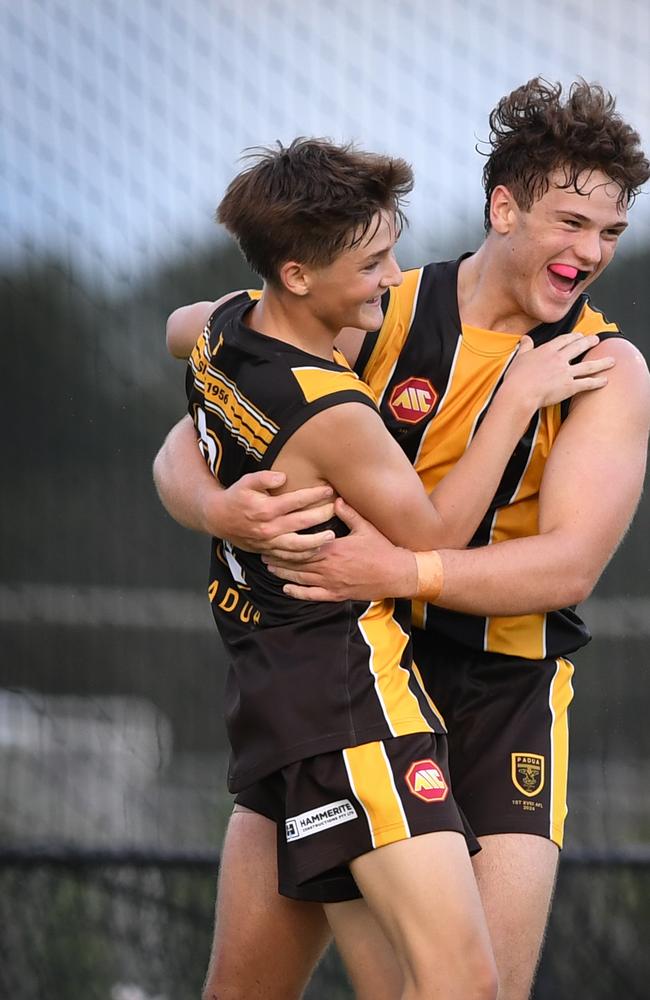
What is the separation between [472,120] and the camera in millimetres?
4305

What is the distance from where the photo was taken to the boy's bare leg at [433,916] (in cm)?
195

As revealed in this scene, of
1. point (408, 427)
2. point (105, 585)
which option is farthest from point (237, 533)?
point (105, 585)

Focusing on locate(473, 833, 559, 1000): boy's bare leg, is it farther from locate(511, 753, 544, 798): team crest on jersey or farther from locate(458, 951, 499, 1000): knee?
locate(458, 951, 499, 1000): knee

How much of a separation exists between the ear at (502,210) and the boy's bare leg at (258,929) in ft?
3.71

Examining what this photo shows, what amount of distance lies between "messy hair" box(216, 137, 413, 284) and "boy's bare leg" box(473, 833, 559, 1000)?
3.30 ft

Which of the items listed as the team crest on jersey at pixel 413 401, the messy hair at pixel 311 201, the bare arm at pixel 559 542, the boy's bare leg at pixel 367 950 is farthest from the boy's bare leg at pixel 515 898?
the messy hair at pixel 311 201

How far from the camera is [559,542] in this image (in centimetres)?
225

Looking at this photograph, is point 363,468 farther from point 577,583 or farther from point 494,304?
point 494,304

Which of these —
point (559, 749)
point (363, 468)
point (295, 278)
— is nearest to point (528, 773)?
point (559, 749)

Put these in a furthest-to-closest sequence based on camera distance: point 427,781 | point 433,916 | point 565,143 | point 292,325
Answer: point 565,143 < point 292,325 < point 427,781 < point 433,916

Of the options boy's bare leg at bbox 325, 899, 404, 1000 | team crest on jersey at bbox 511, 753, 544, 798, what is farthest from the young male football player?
boy's bare leg at bbox 325, 899, 404, 1000

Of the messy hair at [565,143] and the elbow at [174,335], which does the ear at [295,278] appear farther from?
Answer: the elbow at [174,335]

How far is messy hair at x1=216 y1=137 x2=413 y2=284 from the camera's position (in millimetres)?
2111

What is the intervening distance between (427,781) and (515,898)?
0.35 metres
